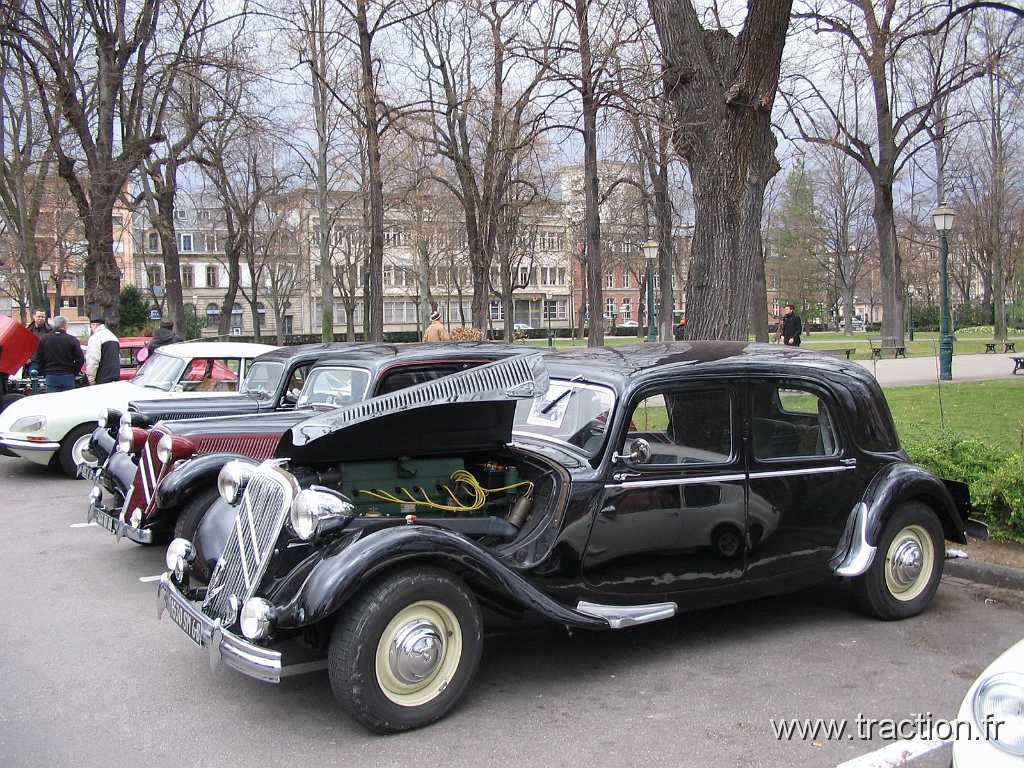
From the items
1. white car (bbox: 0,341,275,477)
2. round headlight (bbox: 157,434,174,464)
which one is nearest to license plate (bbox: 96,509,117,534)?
round headlight (bbox: 157,434,174,464)

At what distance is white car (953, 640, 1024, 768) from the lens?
8.15ft

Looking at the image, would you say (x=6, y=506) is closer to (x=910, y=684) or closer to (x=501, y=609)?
(x=501, y=609)

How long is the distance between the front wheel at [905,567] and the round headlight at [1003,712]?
2474 mm

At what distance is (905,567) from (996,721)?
2867 mm

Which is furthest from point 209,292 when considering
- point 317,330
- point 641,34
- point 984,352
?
point 641,34

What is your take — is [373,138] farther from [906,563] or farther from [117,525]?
[906,563]

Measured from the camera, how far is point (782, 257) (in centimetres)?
6412

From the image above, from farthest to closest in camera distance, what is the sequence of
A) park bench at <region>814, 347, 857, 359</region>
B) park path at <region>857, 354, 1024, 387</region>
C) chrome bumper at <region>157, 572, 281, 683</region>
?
park path at <region>857, 354, 1024, 387</region>, park bench at <region>814, 347, 857, 359</region>, chrome bumper at <region>157, 572, 281, 683</region>

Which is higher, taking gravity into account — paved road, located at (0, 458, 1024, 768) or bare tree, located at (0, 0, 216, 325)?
bare tree, located at (0, 0, 216, 325)

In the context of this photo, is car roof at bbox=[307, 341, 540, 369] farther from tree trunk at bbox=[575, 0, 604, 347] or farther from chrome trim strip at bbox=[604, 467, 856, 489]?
tree trunk at bbox=[575, 0, 604, 347]

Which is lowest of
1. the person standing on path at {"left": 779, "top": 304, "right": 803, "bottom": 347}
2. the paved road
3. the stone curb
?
the paved road

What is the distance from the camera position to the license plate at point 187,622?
3.89 metres

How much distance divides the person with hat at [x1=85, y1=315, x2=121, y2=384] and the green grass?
427 inches

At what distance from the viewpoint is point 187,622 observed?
403 centimetres
